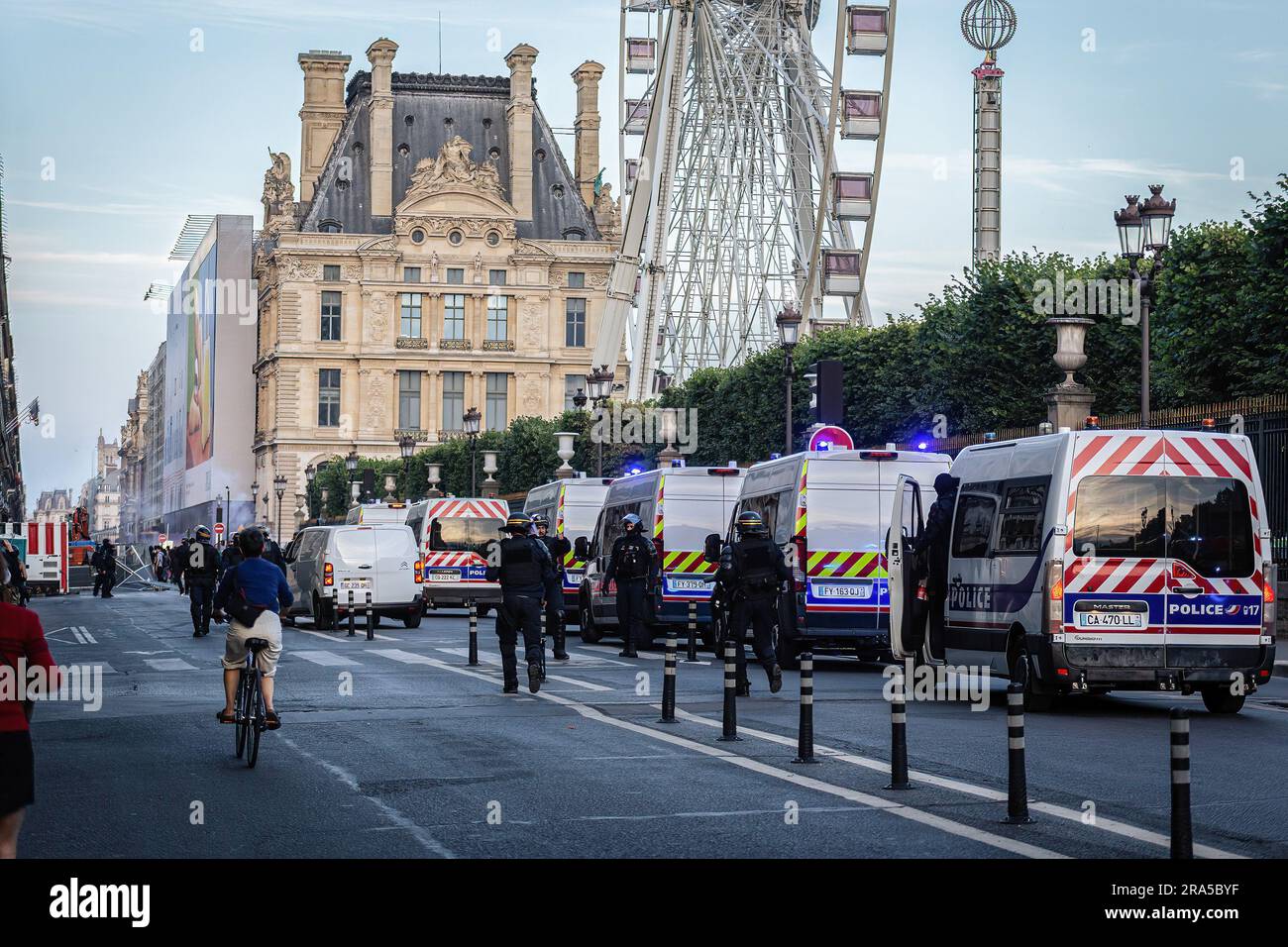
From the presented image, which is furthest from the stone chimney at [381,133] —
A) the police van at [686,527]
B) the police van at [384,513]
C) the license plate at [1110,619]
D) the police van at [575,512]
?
the license plate at [1110,619]

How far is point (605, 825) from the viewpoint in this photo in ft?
34.2

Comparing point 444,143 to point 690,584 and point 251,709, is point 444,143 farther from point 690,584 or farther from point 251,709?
point 251,709

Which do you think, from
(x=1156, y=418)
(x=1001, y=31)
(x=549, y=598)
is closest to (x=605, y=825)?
(x=549, y=598)

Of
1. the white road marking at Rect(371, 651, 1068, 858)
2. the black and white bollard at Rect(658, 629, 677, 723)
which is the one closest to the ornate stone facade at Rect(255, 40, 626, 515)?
the white road marking at Rect(371, 651, 1068, 858)

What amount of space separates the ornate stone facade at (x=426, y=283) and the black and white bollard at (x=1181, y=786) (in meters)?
109

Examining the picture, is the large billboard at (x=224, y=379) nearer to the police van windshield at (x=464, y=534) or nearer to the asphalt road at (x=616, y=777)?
the police van windshield at (x=464, y=534)

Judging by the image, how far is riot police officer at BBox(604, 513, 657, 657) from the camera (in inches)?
1040

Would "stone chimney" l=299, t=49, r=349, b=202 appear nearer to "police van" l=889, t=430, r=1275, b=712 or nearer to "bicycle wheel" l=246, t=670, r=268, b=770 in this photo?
"police van" l=889, t=430, r=1275, b=712

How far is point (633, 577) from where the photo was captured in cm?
2645

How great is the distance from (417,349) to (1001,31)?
45.6 metres

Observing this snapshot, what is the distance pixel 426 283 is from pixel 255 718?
105 meters

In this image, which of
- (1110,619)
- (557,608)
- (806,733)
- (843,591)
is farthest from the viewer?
(557,608)

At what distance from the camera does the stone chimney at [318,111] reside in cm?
12631

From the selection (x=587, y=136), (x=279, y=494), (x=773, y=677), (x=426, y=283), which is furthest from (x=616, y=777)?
(x=587, y=136)
